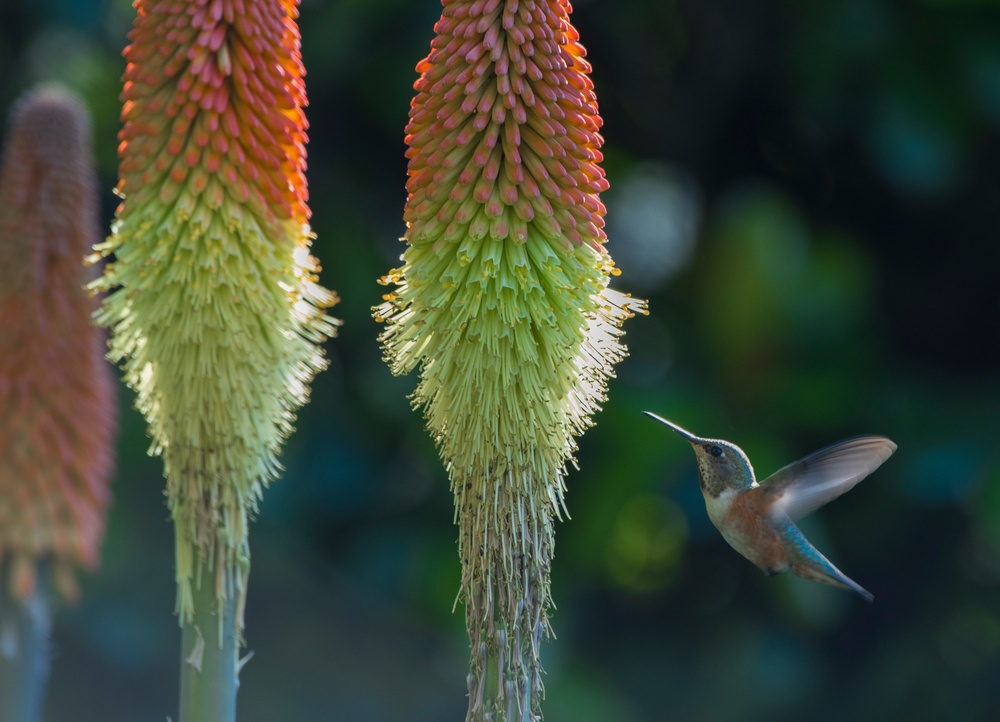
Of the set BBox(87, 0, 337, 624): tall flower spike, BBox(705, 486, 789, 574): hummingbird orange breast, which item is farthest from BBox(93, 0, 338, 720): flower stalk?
BBox(705, 486, 789, 574): hummingbird orange breast

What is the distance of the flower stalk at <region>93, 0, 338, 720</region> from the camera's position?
2.67 m

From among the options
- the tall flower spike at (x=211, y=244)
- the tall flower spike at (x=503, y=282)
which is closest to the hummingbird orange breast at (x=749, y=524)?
the tall flower spike at (x=503, y=282)

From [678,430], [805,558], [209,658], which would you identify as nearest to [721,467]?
[678,430]

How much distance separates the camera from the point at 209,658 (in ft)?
8.53

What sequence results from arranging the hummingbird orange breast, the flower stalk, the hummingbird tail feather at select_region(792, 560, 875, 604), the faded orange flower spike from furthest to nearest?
1. the hummingbird tail feather at select_region(792, 560, 875, 604)
2. the hummingbird orange breast
3. the faded orange flower spike
4. the flower stalk

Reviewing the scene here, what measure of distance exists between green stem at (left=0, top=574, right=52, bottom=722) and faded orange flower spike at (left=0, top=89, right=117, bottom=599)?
0.08 meters

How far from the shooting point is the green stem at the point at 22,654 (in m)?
2.60

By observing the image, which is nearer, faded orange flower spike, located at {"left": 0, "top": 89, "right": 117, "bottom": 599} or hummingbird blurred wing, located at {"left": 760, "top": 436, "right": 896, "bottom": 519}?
faded orange flower spike, located at {"left": 0, "top": 89, "right": 117, "bottom": 599}

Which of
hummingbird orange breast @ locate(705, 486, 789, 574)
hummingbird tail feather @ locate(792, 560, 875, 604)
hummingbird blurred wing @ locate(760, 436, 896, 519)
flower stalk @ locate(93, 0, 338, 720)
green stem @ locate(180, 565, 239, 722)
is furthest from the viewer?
hummingbird tail feather @ locate(792, 560, 875, 604)

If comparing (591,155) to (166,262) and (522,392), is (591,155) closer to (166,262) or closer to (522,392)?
(522,392)

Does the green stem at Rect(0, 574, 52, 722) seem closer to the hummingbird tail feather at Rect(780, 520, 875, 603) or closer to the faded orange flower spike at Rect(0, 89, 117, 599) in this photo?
the faded orange flower spike at Rect(0, 89, 117, 599)

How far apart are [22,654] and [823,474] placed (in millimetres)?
2157

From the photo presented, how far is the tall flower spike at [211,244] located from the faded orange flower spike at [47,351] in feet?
0.44

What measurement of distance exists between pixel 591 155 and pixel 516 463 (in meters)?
0.73
